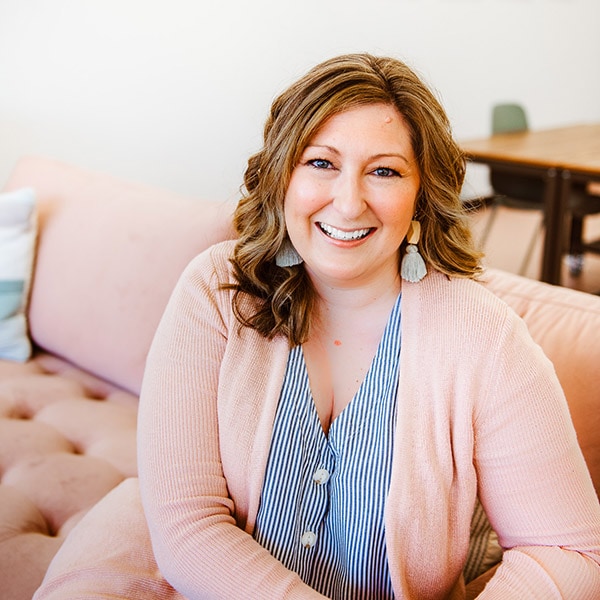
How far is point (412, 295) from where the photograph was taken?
1.23 metres

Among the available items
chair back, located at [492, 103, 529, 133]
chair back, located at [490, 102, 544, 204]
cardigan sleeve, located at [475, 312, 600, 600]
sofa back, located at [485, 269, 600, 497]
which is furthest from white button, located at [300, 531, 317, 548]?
chair back, located at [492, 103, 529, 133]

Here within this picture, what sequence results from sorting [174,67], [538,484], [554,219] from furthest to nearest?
[554,219], [174,67], [538,484]

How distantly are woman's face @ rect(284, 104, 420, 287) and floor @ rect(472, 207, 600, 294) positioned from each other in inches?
103

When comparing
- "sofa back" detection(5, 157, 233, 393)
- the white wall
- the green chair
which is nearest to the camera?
"sofa back" detection(5, 157, 233, 393)

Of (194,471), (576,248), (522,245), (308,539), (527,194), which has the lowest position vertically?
(522,245)

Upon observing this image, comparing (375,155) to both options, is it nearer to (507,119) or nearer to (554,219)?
(554,219)

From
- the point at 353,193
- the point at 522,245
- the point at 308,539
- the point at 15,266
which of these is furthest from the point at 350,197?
the point at 522,245

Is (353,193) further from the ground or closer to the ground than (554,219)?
further from the ground

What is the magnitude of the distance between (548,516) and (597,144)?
9.07 ft

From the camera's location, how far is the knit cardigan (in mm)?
1092

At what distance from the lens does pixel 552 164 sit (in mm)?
3105

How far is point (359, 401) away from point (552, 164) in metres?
2.22

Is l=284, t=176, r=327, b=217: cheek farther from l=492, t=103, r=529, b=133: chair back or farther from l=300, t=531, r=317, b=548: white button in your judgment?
l=492, t=103, r=529, b=133: chair back

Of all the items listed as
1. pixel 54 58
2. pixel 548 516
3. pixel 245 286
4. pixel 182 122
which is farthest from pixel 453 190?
pixel 182 122
